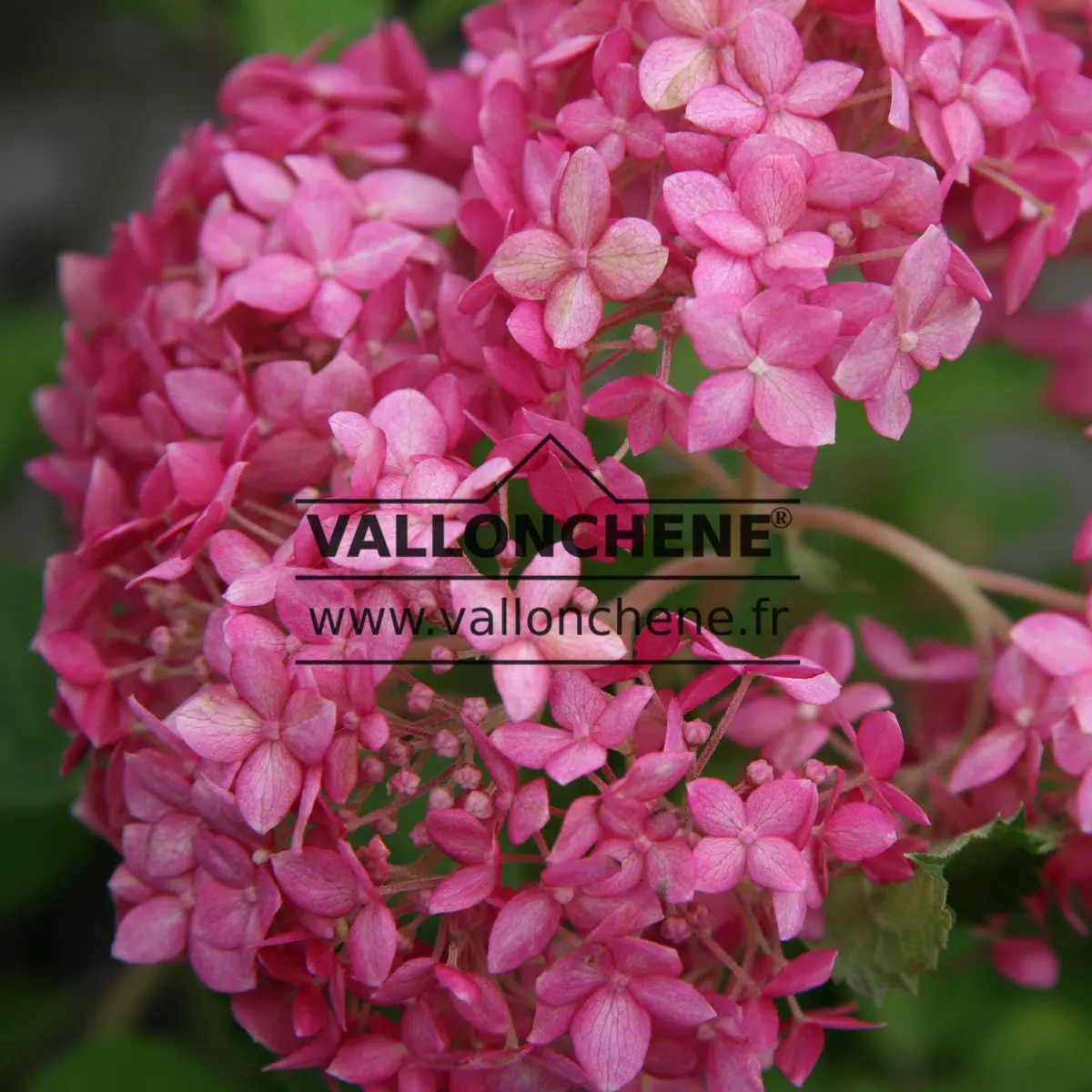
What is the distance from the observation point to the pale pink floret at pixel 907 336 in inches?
30.0

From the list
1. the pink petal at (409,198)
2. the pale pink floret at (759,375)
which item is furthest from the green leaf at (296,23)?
the pale pink floret at (759,375)

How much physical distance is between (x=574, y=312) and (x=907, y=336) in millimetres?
218

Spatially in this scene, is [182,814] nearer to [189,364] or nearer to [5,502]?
[189,364]

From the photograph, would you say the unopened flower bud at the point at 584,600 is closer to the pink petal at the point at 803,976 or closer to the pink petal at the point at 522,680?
the pink petal at the point at 522,680

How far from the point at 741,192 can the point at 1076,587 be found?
0.87 m

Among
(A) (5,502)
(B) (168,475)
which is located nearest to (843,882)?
(B) (168,475)

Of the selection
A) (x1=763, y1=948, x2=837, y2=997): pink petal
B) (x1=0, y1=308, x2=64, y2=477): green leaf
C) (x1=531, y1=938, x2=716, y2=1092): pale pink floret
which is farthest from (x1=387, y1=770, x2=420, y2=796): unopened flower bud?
(x1=0, y1=308, x2=64, y2=477): green leaf

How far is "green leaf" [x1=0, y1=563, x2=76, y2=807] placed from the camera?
1.34 meters

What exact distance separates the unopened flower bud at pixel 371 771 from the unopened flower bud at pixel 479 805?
0.07 meters

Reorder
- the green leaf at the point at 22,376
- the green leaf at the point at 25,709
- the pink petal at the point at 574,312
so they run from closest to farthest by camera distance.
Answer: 1. the pink petal at the point at 574,312
2. the green leaf at the point at 25,709
3. the green leaf at the point at 22,376

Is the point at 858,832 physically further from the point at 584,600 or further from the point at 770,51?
the point at 770,51

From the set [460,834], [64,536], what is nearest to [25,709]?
[64,536]

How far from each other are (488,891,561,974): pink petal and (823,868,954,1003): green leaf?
0.90 feet

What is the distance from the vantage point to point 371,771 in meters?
0.78
